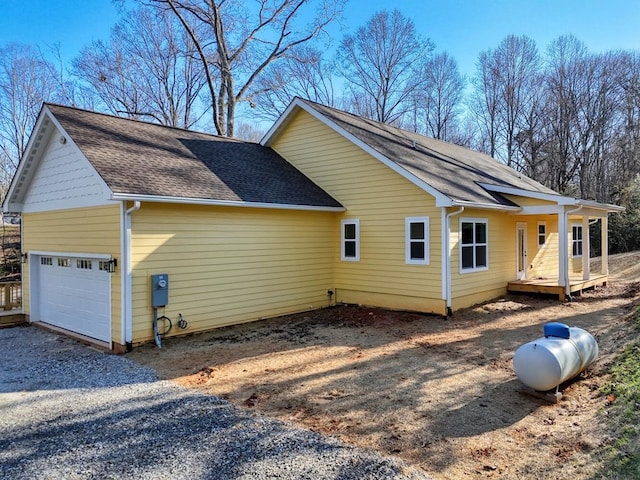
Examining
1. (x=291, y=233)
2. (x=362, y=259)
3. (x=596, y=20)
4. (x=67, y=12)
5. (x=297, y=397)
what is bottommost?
(x=297, y=397)

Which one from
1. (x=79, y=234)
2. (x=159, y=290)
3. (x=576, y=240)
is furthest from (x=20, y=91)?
(x=576, y=240)

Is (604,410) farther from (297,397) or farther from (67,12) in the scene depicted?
(67,12)

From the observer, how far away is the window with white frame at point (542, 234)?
51.6ft

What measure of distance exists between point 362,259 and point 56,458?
29.3ft

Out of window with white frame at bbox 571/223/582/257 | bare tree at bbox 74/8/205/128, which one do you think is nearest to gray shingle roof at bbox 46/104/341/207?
window with white frame at bbox 571/223/582/257

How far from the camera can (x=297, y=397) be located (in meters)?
5.76

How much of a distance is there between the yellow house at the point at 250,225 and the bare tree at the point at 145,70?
16.4 metres

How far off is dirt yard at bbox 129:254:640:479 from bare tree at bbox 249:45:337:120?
19.0m

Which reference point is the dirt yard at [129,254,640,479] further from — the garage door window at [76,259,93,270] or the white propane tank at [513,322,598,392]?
the garage door window at [76,259,93,270]

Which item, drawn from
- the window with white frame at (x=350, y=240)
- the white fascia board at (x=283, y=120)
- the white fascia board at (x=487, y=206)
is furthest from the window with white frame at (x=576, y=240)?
the white fascia board at (x=283, y=120)

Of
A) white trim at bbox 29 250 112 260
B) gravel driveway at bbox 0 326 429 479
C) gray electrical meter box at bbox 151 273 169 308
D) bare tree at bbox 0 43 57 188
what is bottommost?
gravel driveway at bbox 0 326 429 479

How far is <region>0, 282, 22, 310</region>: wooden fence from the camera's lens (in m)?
11.6

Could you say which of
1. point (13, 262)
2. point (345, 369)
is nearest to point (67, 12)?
point (13, 262)

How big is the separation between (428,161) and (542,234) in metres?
5.98
